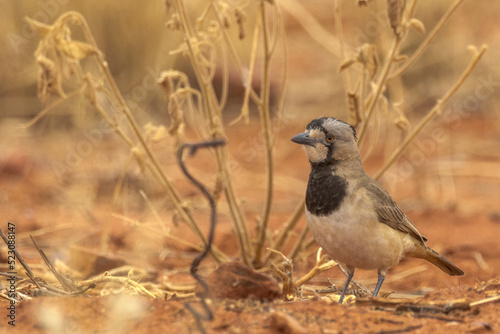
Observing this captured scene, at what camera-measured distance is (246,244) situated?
456 cm

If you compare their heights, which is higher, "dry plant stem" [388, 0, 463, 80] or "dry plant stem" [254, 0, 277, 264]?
"dry plant stem" [388, 0, 463, 80]

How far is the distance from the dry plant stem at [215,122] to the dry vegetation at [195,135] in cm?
1

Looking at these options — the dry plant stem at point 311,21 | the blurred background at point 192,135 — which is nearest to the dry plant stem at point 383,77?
the blurred background at point 192,135

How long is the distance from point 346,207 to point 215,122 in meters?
1.04

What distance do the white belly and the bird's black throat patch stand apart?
0.03 metres

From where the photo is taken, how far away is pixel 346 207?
3152 millimetres

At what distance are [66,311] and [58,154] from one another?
5739 mm

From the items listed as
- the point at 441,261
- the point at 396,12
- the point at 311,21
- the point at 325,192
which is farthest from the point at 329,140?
the point at 311,21

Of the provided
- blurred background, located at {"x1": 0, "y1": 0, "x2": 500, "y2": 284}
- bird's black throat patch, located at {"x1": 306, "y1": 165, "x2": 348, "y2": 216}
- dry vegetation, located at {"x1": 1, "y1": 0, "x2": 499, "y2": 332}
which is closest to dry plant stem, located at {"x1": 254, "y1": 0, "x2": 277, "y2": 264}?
dry vegetation, located at {"x1": 1, "y1": 0, "x2": 499, "y2": 332}

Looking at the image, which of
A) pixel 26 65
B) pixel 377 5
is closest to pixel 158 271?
pixel 26 65

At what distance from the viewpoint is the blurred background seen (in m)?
6.66

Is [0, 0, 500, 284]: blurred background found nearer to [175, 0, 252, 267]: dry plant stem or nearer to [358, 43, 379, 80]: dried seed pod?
[175, 0, 252, 267]: dry plant stem

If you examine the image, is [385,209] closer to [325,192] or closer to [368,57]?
[325,192]

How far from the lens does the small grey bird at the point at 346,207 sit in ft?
10.3
